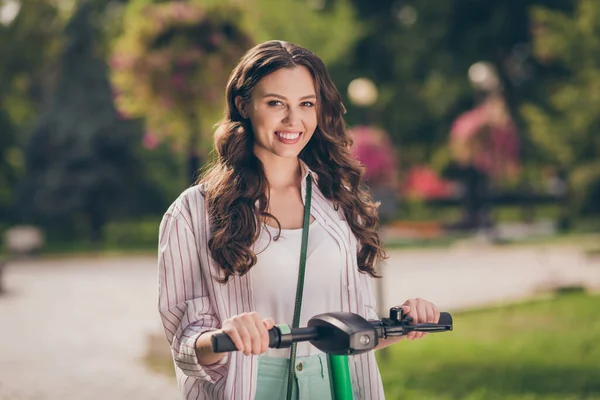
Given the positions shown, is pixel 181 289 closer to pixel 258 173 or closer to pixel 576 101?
pixel 258 173

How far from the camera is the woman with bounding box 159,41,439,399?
2736mm

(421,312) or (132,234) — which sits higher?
(132,234)

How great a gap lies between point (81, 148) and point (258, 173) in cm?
2901

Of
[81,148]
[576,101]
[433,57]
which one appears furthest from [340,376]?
[433,57]

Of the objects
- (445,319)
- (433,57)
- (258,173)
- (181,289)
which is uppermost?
(433,57)

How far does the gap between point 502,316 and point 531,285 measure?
4.12m

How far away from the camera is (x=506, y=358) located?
10180 millimetres

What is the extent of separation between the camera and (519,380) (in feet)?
29.4

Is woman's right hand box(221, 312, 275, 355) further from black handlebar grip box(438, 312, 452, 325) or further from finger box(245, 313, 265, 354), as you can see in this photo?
black handlebar grip box(438, 312, 452, 325)

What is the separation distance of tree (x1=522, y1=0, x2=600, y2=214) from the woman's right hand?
566 inches

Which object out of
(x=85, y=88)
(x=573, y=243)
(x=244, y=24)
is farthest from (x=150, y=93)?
(x=85, y=88)

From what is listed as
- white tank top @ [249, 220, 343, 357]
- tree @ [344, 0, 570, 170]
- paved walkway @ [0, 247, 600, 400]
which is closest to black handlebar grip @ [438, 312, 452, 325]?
white tank top @ [249, 220, 343, 357]

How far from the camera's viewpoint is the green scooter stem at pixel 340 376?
264 cm

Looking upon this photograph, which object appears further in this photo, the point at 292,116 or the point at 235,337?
the point at 292,116
